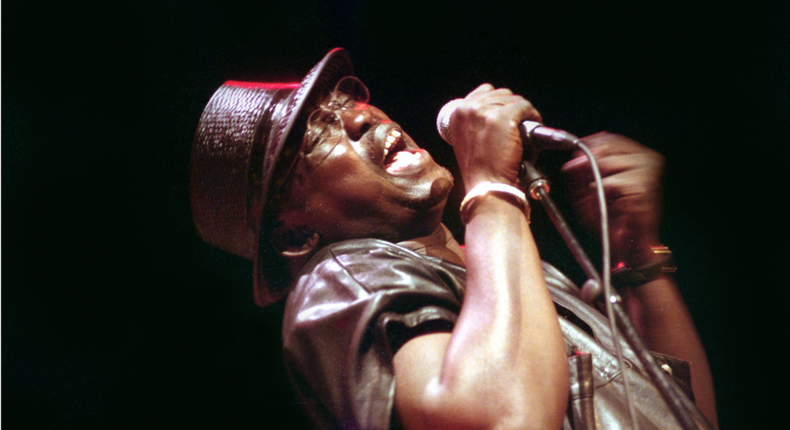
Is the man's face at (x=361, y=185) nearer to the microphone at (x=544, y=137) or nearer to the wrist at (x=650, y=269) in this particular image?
the microphone at (x=544, y=137)

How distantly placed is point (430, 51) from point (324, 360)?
4.71ft

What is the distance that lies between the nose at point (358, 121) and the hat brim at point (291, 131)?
0.32 ft

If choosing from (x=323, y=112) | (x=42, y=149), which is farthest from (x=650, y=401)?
(x=42, y=149)

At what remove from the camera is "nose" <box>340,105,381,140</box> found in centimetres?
142

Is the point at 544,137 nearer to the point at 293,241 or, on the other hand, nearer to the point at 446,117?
the point at 446,117

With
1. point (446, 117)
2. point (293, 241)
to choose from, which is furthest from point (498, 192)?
point (293, 241)

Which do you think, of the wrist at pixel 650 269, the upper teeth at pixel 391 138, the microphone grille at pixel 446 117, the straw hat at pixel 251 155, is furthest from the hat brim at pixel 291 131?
the wrist at pixel 650 269

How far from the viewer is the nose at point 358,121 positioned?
142cm

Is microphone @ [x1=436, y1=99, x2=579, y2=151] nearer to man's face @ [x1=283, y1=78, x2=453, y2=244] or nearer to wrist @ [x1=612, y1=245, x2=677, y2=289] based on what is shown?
man's face @ [x1=283, y1=78, x2=453, y2=244]

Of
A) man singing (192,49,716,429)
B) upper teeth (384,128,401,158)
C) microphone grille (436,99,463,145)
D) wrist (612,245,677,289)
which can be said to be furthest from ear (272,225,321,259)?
wrist (612,245,677,289)

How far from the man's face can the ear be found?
1.5 inches

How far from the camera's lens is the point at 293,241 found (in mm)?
1507

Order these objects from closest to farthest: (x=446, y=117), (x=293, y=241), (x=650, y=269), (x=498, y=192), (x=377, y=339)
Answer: (x=377, y=339), (x=498, y=192), (x=446, y=117), (x=650, y=269), (x=293, y=241)

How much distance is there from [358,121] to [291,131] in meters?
0.18
